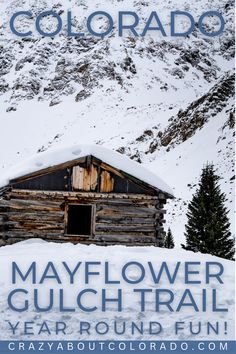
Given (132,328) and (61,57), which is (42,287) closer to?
(132,328)

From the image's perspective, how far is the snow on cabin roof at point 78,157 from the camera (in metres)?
16.1

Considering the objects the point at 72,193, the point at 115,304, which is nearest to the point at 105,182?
the point at 72,193

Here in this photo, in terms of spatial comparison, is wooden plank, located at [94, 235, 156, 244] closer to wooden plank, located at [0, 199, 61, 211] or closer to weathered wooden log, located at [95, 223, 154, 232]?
weathered wooden log, located at [95, 223, 154, 232]

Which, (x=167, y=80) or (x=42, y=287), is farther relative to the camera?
(x=167, y=80)

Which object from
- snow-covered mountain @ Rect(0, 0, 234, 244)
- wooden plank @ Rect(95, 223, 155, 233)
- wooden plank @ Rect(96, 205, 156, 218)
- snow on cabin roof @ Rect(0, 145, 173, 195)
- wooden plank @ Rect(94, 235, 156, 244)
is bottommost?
wooden plank @ Rect(94, 235, 156, 244)

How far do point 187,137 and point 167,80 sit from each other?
42046 mm

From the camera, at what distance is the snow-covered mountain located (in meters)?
46.2

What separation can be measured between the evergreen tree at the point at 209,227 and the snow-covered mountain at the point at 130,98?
298 inches

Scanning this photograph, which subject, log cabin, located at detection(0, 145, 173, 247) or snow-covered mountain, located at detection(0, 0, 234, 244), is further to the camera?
snow-covered mountain, located at detection(0, 0, 234, 244)

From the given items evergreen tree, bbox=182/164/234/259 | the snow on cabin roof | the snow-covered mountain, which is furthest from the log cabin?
the snow-covered mountain

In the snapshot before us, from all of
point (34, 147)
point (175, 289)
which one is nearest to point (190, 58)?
point (34, 147)

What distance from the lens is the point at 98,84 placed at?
90688 millimetres

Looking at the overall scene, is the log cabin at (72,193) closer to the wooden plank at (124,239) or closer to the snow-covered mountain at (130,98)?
the wooden plank at (124,239)

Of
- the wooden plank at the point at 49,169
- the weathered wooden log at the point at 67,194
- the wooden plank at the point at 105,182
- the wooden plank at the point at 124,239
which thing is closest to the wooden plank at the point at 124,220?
the wooden plank at the point at 124,239
